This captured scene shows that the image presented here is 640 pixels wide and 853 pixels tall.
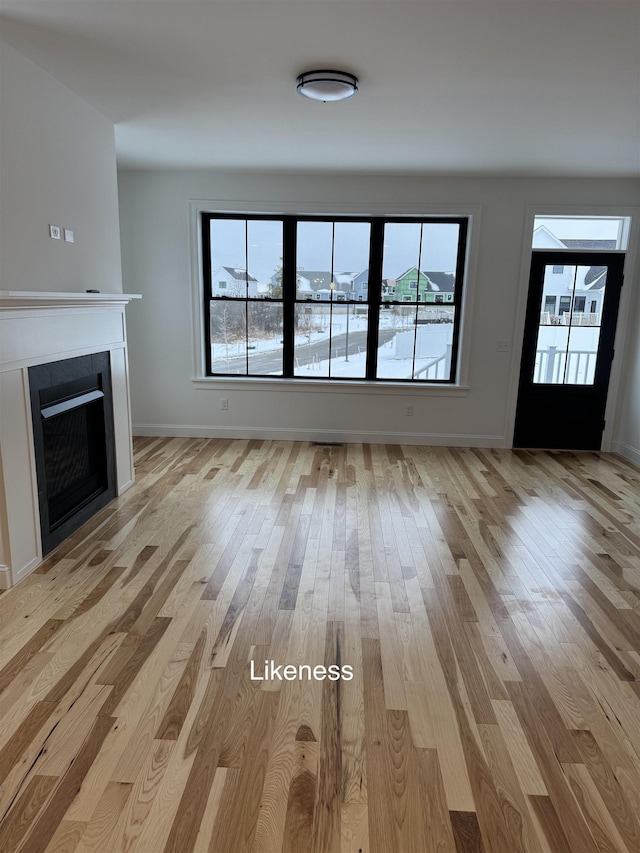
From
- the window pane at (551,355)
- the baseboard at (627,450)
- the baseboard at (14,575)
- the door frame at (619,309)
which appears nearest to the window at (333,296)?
the door frame at (619,309)

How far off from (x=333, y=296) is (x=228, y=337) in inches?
47.9

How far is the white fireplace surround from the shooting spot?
2.64 metres

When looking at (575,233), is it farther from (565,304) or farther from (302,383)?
(302,383)

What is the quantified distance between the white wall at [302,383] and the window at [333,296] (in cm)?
22

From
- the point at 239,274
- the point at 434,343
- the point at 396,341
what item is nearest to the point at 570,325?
the point at 434,343

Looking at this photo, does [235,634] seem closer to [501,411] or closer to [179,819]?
[179,819]

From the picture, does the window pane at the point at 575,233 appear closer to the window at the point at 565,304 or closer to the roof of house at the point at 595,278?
the roof of house at the point at 595,278

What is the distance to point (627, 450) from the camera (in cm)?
544

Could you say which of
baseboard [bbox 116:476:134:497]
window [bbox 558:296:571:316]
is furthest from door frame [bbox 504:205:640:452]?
baseboard [bbox 116:476:134:497]

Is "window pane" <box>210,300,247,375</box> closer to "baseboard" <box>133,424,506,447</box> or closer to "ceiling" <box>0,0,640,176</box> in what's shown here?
"baseboard" <box>133,424,506,447</box>

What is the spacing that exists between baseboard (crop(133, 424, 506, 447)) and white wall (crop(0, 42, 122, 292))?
2.23m

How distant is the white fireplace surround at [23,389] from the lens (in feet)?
8.66

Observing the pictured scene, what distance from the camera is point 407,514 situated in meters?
3.83

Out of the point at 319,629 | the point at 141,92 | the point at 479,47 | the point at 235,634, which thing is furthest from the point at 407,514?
the point at 141,92
